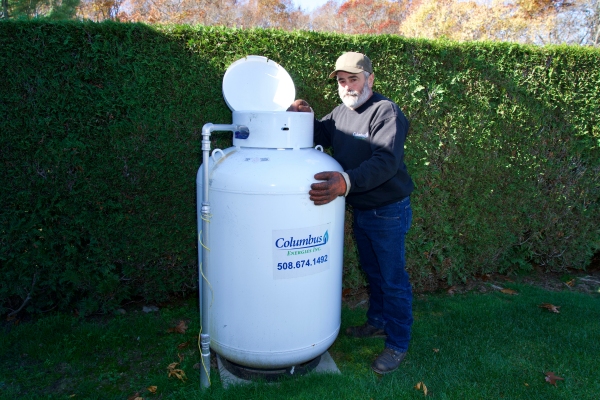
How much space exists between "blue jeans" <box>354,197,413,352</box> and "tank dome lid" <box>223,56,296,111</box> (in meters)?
0.99

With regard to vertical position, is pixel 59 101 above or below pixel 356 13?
below

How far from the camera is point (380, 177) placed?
2.73m

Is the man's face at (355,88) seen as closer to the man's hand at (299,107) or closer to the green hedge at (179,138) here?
the man's hand at (299,107)

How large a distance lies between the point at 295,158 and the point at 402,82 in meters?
1.85

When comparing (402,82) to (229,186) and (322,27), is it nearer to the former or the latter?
(229,186)

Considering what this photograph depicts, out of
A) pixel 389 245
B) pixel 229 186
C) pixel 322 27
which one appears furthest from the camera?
pixel 322 27

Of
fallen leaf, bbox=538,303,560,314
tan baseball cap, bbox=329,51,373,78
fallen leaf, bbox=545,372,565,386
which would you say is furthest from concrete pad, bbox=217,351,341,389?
fallen leaf, bbox=538,303,560,314

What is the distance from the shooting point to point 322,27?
26.3 m

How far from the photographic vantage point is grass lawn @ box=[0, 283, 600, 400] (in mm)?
2795

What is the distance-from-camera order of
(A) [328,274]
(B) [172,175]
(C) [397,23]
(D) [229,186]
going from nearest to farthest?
(D) [229,186], (A) [328,274], (B) [172,175], (C) [397,23]

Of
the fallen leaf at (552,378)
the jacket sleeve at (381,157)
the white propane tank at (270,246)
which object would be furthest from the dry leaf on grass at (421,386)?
the jacket sleeve at (381,157)

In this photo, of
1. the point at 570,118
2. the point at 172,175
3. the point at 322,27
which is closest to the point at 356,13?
the point at 322,27

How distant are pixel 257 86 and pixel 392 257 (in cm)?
153

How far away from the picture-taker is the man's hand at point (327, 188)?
253 centimetres
